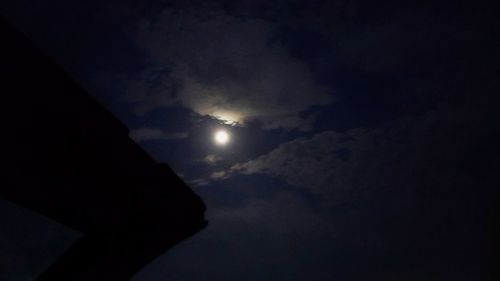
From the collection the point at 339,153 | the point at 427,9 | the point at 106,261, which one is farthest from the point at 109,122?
the point at 339,153

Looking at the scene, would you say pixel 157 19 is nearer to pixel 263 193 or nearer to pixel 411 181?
pixel 263 193

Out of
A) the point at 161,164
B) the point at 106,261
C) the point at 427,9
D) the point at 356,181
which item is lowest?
the point at 106,261

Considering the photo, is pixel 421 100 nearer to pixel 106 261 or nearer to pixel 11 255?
pixel 106 261

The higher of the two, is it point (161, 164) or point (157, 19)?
point (157, 19)

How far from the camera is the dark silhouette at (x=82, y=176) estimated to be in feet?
3.25

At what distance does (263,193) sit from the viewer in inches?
834

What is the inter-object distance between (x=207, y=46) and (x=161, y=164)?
10168 millimetres

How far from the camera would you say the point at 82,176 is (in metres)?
1.18

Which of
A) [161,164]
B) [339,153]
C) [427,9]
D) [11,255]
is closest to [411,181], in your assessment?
[339,153]

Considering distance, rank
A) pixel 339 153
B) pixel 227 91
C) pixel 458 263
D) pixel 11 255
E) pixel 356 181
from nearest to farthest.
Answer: pixel 227 91 < pixel 339 153 < pixel 356 181 < pixel 11 255 < pixel 458 263

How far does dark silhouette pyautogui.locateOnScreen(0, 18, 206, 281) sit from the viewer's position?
0.99m

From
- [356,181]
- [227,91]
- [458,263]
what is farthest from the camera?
[458,263]

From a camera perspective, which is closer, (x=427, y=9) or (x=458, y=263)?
(x=427, y=9)

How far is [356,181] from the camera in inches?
808
